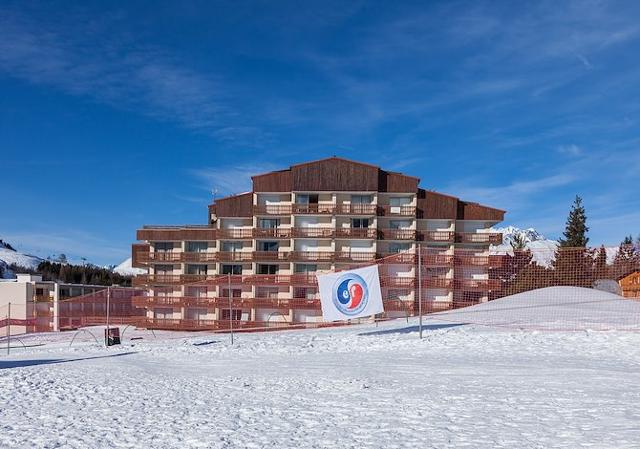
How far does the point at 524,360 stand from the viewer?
1445 centimetres

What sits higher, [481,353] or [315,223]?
[315,223]

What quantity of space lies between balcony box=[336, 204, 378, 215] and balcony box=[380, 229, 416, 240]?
2.08 metres

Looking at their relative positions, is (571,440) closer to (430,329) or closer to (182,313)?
(430,329)

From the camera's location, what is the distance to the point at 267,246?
52281mm

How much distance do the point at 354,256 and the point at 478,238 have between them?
11.2m

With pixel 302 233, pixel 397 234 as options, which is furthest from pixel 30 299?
pixel 397 234

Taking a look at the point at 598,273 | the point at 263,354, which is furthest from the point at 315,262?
the point at 263,354

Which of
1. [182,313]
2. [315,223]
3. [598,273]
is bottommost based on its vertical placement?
[182,313]

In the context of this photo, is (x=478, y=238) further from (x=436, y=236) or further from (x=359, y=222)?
(x=359, y=222)

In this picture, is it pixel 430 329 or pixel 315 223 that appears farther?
pixel 315 223

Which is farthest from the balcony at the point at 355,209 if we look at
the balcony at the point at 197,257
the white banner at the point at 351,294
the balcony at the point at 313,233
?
the white banner at the point at 351,294

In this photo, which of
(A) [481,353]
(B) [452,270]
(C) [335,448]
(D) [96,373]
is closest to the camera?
(C) [335,448]

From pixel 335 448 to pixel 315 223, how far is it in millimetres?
45555

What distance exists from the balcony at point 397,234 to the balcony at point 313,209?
16.1 ft
